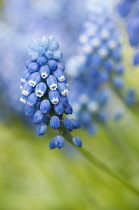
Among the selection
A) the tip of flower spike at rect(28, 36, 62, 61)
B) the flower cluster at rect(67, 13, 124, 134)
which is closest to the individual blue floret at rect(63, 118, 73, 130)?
the tip of flower spike at rect(28, 36, 62, 61)

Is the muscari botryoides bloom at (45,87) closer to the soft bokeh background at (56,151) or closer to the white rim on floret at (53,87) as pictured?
the white rim on floret at (53,87)

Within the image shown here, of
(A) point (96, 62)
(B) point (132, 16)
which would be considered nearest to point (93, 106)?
(A) point (96, 62)

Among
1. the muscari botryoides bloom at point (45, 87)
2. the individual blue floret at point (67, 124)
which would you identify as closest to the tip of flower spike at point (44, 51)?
the muscari botryoides bloom at point (45, 87)

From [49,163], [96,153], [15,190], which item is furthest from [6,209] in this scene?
[96,153]

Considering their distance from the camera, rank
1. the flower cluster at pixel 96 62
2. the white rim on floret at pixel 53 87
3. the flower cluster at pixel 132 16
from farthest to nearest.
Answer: the flower cluster at pixel 96 62
the flower cluster at pixel 132 16
the white rim on floret at pixel 53 87

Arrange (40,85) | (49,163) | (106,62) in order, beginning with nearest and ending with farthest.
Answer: (40,85) < (106,62) < (49,163)

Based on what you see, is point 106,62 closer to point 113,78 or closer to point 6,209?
point 113,78

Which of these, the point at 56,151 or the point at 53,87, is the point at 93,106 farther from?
the point at 53,87

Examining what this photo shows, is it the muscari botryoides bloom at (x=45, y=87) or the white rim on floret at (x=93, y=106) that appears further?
the white rim on floret at (x=93, y=106)
